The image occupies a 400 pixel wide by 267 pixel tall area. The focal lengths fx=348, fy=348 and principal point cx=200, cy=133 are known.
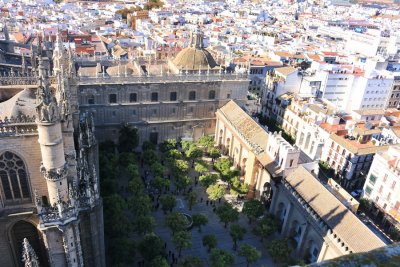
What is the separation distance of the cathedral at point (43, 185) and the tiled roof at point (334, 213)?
21.3 metres

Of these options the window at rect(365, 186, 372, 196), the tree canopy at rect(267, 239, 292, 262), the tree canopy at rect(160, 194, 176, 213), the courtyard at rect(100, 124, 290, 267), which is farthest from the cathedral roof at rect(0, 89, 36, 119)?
the window at rect(365, 186, 372, 196)

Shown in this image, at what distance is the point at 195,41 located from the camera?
201ft

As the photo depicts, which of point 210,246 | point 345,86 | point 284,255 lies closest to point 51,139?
point 210,246

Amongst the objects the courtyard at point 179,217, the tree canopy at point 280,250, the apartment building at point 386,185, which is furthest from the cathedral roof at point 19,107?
the apartment building at point 386,185

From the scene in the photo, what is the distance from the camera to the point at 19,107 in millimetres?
22703

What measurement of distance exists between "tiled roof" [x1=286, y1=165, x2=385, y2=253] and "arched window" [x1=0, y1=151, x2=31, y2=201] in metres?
26.5

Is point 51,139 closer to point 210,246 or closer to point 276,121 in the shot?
point 210,246

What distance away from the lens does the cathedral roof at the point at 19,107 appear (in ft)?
72.4

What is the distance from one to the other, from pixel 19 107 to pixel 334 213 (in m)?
29.0

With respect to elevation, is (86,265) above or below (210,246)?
above

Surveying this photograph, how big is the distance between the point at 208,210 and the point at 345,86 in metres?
49.3

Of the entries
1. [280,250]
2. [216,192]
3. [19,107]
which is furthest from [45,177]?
[216,192]

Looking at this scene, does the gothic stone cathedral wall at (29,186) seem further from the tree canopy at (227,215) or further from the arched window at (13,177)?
the tree canopy at (227,215)

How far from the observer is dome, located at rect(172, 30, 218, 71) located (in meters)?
59.8
